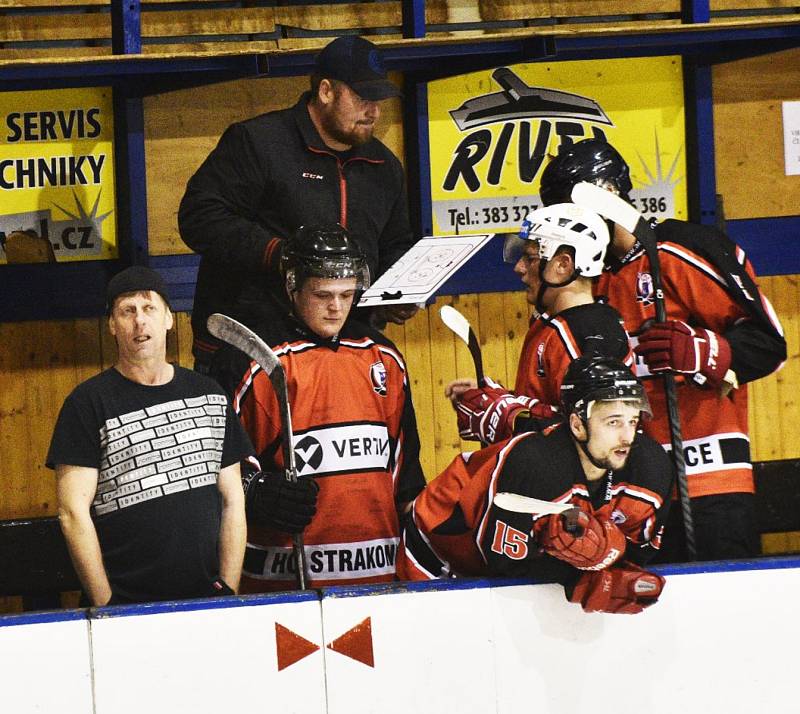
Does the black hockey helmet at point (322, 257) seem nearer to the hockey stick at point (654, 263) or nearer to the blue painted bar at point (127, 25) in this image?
the hockey stick at point (654, 263)

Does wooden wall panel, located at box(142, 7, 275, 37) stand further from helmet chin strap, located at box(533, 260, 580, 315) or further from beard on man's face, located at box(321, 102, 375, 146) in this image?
helmet chin strap, located at box(533, 260, 580, 315)

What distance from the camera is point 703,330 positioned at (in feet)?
14.4

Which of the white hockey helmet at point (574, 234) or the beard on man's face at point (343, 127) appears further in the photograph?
the beard on man's face at point (343, 127)

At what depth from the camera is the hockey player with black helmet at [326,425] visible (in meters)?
4.23

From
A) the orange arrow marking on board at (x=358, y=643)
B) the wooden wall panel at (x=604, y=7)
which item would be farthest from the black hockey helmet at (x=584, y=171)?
the wooden wall panel at (x=604, y=7)

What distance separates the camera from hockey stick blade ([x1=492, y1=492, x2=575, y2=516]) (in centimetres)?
367

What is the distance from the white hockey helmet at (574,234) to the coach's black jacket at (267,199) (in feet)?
2.30

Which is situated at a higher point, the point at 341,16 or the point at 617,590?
the point at 341,16

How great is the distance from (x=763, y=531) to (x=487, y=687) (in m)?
3.16

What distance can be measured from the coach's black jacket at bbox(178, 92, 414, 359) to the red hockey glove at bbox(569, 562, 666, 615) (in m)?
1.38


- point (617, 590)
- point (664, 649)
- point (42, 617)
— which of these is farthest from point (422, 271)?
point (42, 617)

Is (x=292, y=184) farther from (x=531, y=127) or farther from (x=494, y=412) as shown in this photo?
(x=531, y=127)

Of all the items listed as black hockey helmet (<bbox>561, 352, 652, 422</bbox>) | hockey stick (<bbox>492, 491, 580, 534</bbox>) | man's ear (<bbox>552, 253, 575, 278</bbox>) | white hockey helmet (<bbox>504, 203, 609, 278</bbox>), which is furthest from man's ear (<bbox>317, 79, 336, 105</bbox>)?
hockey stick (<bbox>492, 491, 580, 534</bbox>)

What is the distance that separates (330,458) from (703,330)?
3.71ft
